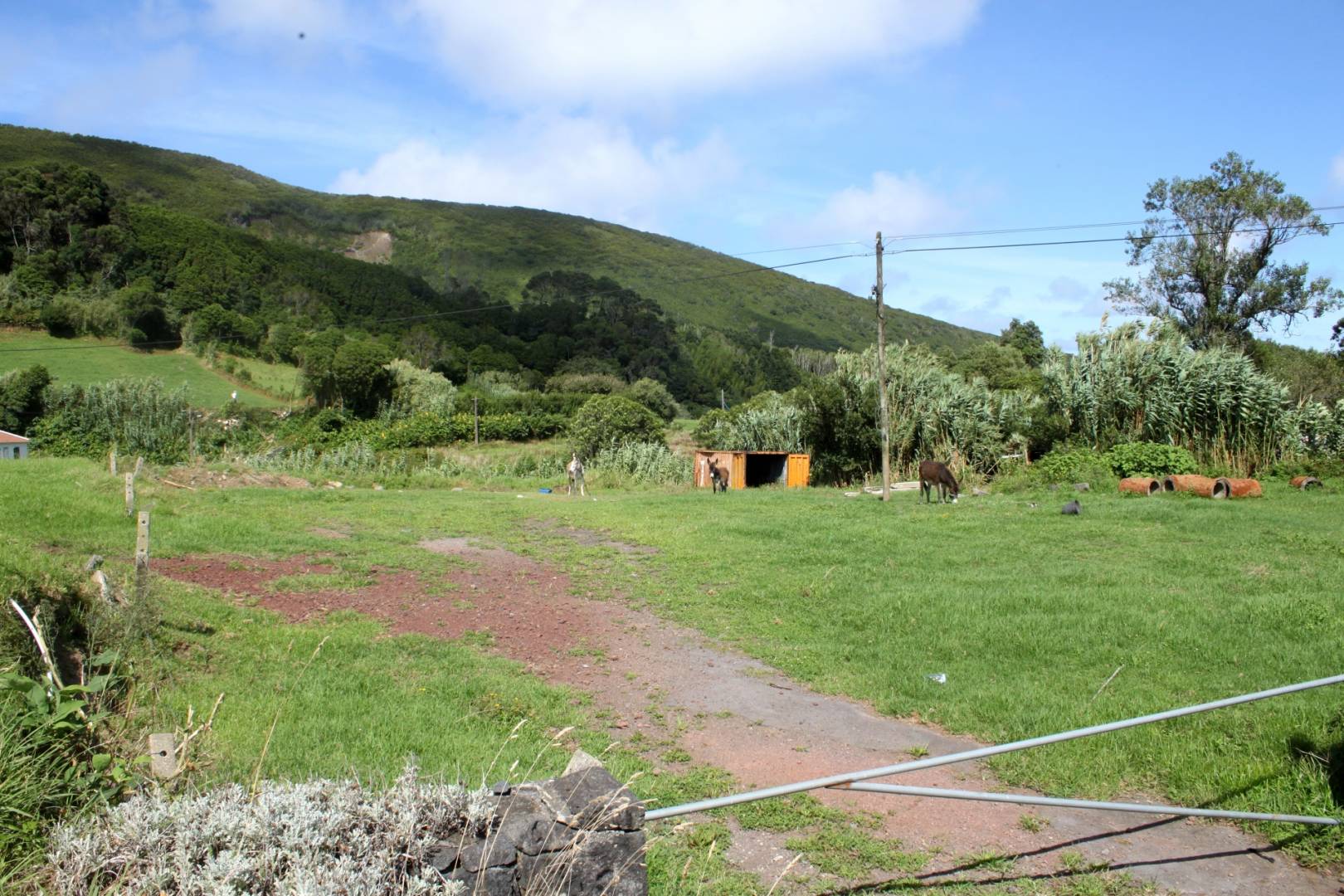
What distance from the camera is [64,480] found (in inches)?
651

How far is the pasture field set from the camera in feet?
17.7

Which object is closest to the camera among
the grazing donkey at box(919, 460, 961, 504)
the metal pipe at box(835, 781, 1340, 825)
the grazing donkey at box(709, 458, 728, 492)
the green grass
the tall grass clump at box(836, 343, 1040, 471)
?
the metal pipe at box(835, 781, 1340, 825)

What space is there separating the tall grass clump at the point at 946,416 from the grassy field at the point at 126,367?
34.8 metres

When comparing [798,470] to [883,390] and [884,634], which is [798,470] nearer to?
[883,390]

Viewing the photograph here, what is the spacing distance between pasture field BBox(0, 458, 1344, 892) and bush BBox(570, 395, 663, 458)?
19981 millimetres

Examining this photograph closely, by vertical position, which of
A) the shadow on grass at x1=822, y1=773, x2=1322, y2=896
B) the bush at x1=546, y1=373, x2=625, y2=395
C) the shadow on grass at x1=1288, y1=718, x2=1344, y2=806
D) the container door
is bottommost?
the shadow on grass at x1=822, y1=773, x2=1322, y2=896

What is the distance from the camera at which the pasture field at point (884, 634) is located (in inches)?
213

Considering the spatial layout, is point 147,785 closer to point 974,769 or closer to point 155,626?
point 155,626

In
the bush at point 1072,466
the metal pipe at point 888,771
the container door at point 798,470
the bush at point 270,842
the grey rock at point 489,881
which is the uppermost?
the bush at point 1072,466

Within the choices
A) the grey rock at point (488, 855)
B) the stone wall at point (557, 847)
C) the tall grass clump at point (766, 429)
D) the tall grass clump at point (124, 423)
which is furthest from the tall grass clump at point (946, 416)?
the tall grass clump at point (124, 423)

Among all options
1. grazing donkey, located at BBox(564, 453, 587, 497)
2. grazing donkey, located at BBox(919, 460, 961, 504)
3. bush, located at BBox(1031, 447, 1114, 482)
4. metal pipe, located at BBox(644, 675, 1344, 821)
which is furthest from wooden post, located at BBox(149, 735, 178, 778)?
grazing donkey, located at BBox(564, 453, 587, 497)

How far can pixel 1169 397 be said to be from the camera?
2342 centimetres

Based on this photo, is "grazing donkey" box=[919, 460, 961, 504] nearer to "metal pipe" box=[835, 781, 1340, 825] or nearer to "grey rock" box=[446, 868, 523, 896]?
"metal pipe" box=[835, 781, 1340, 825]

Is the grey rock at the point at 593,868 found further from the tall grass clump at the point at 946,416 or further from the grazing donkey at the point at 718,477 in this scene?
the tall grass clump at the point at 946,416
